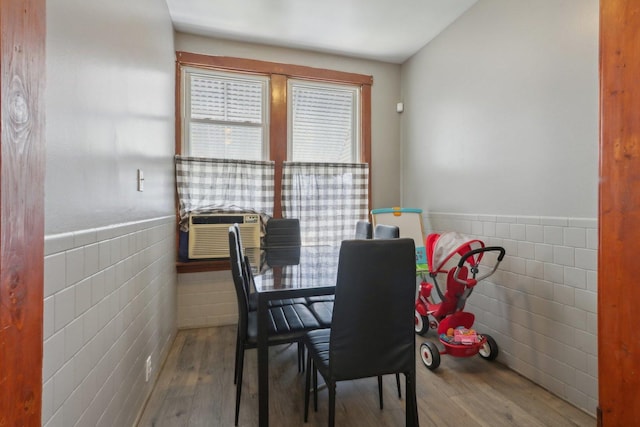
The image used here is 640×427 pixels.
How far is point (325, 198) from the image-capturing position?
10.8ft

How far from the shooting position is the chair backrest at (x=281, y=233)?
2.83 m

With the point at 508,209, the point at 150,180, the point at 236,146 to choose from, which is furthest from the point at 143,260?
the point at 508,209

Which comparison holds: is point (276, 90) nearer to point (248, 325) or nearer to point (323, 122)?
point (323, 122)

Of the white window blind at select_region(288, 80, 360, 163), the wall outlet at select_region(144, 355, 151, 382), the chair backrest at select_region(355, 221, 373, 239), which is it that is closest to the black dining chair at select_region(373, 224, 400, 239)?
the chair backrest at select_region(355, 221, 373, 239)

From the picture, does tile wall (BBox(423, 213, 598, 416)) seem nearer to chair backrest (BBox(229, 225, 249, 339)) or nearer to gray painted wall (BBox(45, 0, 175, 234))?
chair backrest (BBox(229, 225, 249, 339))

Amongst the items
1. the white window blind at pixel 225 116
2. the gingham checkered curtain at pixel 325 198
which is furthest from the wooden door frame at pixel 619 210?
the white window blind at pixel 225 116

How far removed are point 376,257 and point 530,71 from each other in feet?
6.00

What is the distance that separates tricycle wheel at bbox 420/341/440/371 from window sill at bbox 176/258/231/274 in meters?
1.92

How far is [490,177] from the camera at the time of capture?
237 centimetres

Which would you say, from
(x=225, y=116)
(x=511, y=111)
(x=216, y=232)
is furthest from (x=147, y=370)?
(x=511, y=111)

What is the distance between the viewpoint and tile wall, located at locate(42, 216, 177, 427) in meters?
0.89

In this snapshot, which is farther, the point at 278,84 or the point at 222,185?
the point at 278,84

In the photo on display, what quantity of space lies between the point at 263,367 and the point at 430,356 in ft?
4.21

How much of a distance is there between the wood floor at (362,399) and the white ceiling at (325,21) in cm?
286
